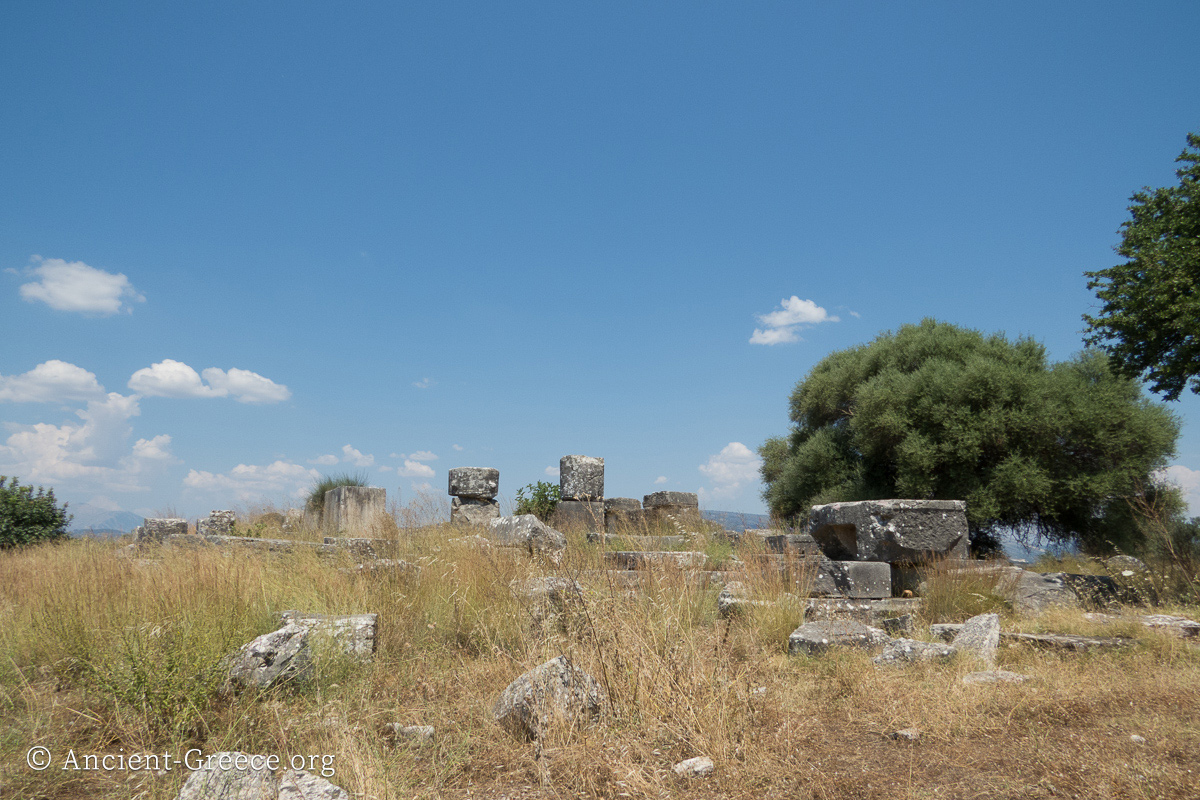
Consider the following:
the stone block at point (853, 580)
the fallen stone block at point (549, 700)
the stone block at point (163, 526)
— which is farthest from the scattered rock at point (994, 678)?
the stone block at point (163, 526)

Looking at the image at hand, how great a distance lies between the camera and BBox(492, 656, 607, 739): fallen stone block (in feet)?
11.5

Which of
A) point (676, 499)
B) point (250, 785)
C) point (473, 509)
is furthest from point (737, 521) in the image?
point (250, 785)

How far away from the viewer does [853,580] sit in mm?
7523

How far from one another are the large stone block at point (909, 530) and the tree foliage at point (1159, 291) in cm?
458

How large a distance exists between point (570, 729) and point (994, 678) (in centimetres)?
308

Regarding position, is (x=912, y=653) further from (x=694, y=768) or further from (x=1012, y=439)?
(x=1012, y=439)

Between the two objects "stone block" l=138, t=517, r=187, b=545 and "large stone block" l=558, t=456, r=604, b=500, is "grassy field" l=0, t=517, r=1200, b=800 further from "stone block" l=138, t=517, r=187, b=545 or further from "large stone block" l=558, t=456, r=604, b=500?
"stone block" l=138, t=517, r=187, b=545

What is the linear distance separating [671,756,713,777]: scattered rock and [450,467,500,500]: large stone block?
406 inches

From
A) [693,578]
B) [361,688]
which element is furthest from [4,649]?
[693,578]

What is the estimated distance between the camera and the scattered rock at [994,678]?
4.44 meters

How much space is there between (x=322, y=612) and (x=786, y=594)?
4.39 meters

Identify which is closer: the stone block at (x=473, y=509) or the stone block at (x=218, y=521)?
the stone block at (x=473, y=509)

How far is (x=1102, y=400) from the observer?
13891 millimetres

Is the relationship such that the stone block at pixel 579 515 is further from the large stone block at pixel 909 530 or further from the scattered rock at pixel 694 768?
the scattered rock at pixel 694 768
